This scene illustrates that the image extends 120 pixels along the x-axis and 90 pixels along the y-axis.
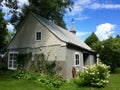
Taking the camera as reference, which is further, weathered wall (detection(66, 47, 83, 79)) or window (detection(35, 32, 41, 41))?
window (detection(35, 32, 41, 41))

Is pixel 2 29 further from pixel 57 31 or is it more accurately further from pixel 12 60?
pixel 57 31

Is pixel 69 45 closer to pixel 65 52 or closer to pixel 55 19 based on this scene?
pixel 65 52

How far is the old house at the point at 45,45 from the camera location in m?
21.9

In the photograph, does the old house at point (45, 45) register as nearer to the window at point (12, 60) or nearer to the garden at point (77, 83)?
the window at point (12, 60)

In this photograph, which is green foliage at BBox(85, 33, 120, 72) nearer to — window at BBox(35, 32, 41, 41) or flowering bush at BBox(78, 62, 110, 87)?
window at BBox(35, 32, 41, 41)

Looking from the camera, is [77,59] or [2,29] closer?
[77,59]

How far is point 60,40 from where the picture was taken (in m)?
22.2

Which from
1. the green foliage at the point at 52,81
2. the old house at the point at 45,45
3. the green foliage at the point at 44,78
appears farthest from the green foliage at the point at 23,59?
the green foliage at the point at 52,81

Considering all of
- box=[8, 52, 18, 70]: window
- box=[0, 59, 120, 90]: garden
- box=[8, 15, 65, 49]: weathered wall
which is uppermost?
box=[8, 15, 65, 49]: weathered wall

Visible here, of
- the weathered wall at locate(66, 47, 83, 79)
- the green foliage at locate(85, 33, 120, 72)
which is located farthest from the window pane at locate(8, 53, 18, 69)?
the green foliage at locate(85, 33, 120, 72)

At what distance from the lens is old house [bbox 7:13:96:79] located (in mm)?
21922

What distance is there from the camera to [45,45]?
2347 centimetres

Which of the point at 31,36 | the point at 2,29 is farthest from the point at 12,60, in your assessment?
the point at 2,29

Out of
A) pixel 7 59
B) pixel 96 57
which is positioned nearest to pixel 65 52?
pixel 7 59
